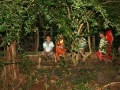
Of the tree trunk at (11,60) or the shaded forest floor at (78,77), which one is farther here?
the tree trunk at (11,60)

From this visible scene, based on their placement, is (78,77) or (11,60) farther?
(11,60)

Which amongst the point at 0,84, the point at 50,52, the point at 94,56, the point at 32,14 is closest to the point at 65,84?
the point at 0,84

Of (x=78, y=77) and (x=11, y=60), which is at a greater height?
(x=11, y=60)

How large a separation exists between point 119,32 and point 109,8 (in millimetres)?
2315

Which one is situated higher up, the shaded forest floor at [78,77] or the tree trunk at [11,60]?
the tree trunk at [11,60]

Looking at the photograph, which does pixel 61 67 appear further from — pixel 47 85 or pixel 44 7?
pixel 44 7

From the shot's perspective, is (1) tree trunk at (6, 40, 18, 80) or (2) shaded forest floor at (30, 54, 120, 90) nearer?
(2) shaded forest floor at (30, 54, 120, 90)

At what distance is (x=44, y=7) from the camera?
4.85 meters

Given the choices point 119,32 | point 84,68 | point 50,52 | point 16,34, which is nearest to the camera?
point 119,32

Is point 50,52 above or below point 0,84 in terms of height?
above

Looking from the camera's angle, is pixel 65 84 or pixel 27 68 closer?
pixel 65 84

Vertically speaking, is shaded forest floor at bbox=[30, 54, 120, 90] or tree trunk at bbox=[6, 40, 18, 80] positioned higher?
tree trunk at bbox=[6, 40, 18, 80]

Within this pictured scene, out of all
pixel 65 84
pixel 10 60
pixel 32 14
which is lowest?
pixel 65 84

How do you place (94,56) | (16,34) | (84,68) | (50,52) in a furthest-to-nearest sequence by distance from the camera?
1. (94,56)
2. (50,52)
3. (84,68)
4. (16,34)
